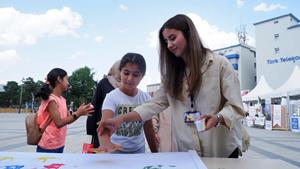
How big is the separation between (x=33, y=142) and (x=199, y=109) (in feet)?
4.67

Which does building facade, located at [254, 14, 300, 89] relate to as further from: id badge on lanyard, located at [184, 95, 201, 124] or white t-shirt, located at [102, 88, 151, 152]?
id badge on lanyard, located at [184, 95, 201, 124]

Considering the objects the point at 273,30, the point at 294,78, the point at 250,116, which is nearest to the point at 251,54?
the point at 273,30

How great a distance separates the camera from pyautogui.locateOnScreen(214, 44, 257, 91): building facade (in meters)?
29.6

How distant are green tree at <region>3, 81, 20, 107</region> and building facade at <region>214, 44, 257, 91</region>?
45551 mm

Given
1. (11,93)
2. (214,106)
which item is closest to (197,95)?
(214,106)

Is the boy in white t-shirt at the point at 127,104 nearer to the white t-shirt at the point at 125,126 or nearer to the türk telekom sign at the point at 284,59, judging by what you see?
the white t-shirt at the point at 125,126

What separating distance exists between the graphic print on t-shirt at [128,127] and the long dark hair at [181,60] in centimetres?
33

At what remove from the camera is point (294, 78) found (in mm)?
11523

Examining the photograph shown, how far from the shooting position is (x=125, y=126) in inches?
63.6

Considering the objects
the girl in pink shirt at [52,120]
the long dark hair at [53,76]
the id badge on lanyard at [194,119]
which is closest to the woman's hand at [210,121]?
the id badge on lanyard at [194,119]

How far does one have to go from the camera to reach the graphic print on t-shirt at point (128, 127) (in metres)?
1.61

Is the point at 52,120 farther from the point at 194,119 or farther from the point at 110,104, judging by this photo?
the point at 194,119

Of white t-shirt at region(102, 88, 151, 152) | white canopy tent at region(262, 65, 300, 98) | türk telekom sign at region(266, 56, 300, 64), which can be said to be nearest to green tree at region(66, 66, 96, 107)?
türk telekom sign at region(266, 56, 300, 64)

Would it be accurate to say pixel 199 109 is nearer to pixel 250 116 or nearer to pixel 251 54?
pixel 250 116
